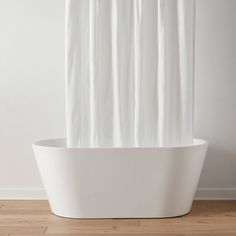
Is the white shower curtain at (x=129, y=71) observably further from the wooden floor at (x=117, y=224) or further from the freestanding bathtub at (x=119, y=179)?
the wooden floor at (x=117, y=224)

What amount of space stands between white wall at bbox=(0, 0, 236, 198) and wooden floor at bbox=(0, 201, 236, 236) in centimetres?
27

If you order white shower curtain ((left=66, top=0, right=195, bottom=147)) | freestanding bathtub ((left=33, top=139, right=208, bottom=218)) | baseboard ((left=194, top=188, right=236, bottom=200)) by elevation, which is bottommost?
baseboard ((left=194, top=188, right=236, bottom=200))

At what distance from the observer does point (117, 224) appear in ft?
6.72

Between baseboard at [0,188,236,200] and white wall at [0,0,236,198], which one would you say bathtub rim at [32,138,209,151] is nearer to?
white wall at [0,0,236,198]

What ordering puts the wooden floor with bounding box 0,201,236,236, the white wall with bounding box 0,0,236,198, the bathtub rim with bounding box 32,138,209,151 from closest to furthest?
the wooden floor with bounding box 0,201,236,236
the bathtub rim with bounding box 32,138,209,151
the white wall with bounding box 0,0,236,198

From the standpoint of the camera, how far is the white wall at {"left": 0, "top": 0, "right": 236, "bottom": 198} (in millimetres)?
2494

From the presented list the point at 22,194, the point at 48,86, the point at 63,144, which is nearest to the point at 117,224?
the point at 63,144

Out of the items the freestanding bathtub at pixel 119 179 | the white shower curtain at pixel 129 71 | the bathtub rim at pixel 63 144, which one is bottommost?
the freestanding bathtub at pixel 119 179

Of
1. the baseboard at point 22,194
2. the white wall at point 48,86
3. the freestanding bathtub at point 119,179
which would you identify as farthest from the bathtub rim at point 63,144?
the baseboard at point 22,194

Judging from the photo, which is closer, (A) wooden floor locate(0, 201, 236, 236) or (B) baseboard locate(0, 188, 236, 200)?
(A) wooden floor locate(0, 201, 236, 236)

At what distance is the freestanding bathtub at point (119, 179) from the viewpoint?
205 cm

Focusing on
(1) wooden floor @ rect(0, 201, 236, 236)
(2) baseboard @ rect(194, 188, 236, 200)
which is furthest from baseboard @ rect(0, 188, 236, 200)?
(1) wooden floor @ rect(0, 201, 236, 236)

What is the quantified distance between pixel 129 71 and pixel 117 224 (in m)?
0.64

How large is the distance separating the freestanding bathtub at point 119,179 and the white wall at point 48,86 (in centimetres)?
40
